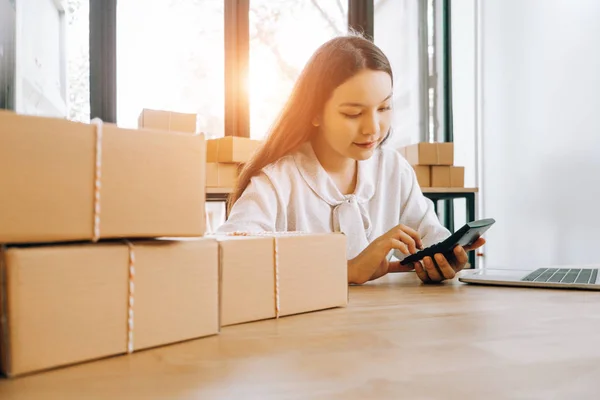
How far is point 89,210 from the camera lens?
44 cm

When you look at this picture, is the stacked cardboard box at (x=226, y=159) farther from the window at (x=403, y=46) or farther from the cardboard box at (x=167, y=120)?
the window at (x=403, y=46)

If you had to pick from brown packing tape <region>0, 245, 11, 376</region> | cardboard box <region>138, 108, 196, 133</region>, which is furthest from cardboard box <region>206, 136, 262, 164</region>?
brown packing tape <region>0, 245, 11, 376</region>

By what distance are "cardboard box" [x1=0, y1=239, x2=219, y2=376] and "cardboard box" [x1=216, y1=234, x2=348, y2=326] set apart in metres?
0.05

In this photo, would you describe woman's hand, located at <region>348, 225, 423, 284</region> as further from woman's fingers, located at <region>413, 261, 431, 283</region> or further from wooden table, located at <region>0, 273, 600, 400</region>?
wooden table, located at <region>0, 273, 600, 400</region>

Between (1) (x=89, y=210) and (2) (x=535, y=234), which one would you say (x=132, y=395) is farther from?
(2) (x=535, y=234)

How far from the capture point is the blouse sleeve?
1204 mm

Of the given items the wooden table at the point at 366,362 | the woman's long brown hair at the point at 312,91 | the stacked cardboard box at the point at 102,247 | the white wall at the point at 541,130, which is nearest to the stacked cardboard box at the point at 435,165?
the white wall at the point at 541,130

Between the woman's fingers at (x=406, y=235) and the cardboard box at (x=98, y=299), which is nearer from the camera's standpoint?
the cardboard box at (x=98, y=299)

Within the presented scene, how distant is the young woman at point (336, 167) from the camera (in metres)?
1.28

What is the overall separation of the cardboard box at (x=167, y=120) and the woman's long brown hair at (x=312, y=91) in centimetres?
111

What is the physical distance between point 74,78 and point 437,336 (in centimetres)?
301

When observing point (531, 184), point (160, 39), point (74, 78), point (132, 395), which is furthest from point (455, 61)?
point (132, 395)

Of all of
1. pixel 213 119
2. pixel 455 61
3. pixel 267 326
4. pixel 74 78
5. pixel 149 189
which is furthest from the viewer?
pixel 455 61

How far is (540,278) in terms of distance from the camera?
99cm
